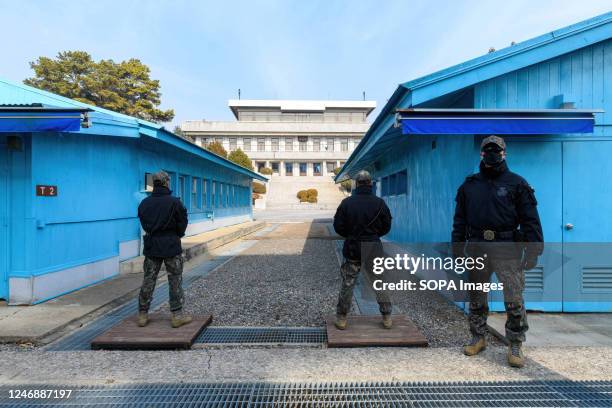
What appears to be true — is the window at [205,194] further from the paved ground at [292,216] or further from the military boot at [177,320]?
the paved ground at [292,216]

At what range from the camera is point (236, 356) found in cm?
374

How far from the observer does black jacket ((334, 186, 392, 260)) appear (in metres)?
4.13

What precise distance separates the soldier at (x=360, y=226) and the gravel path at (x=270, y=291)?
1082mm

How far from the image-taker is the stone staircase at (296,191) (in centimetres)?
4406

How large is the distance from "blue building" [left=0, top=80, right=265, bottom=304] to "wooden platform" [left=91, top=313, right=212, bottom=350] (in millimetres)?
2273

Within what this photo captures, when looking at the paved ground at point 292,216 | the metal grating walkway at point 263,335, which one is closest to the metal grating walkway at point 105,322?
the metal grating walkway at point 263,335

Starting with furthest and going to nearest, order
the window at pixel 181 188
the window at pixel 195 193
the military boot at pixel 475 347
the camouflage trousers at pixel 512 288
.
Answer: the window at pixel 195 193 → the window at pixel 181 188 → the military boot at pixel 475 347 → the camouflage trousers at pixel 512 288

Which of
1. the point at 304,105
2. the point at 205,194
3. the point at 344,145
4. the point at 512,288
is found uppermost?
the point at 304,105

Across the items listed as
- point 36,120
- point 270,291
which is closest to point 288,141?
point 270,291

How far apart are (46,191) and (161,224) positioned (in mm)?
2820

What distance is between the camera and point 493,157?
3.44 meters

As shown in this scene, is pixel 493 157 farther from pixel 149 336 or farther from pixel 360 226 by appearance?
pixel 149 336

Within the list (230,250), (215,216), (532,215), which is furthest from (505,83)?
(215,216)

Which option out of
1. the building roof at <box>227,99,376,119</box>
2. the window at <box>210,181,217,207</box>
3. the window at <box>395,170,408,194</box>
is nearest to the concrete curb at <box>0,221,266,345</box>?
the window at <box>210,181,217,207</box>
